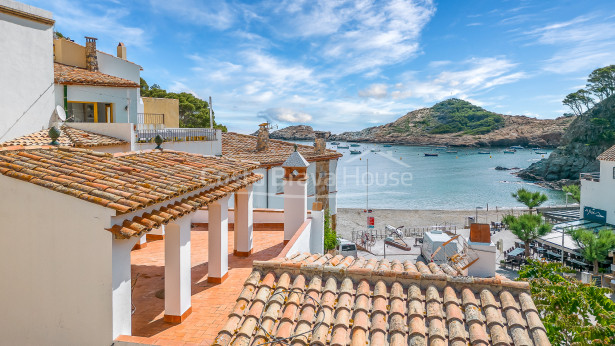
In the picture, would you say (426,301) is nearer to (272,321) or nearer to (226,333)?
(272,321)

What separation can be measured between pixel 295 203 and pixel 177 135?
374 inches

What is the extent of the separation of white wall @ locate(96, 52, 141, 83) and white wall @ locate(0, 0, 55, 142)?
8.33 metres

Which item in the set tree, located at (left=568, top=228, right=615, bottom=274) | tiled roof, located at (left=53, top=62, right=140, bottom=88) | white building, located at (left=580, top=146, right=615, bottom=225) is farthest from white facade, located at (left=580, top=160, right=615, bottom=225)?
tiled roof, located at (left=53, top=62, right=140, bottom=88)

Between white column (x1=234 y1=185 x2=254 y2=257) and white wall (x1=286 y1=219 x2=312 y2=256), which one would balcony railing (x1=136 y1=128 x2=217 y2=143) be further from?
white wall (x1=286 y1=219 x2=312 y2=256)

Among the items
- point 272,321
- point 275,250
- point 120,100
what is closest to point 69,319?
point 272,321

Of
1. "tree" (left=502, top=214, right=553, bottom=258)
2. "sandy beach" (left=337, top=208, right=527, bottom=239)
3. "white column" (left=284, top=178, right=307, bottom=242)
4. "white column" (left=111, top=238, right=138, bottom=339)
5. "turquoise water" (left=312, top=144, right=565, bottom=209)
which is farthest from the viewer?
"turquoise water" (left=312, top=144, right=565, bottom=209)

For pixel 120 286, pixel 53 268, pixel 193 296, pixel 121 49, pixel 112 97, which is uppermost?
pixel 121 49

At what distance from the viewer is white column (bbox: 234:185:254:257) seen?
9.98m

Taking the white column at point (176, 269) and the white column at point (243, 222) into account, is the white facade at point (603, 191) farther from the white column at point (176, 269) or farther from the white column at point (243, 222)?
the white column at point (176, 269)

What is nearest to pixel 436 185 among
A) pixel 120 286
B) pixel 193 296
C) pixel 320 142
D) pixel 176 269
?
pixel 320 142

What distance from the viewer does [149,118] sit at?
23.2m

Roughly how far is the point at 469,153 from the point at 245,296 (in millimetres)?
174500

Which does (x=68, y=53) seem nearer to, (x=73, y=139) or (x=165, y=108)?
(x=165, y=108)

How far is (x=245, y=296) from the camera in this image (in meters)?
4.69
